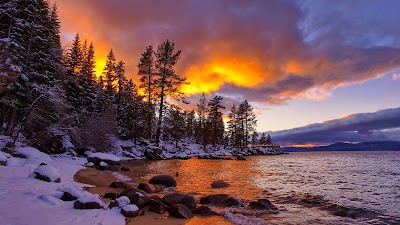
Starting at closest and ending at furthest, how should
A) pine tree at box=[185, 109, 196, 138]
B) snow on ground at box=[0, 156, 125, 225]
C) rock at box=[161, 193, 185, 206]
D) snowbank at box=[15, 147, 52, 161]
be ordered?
snow on ground at box=[0, 156, 125, 225], rock at box=[161, 193, 185, 206], snowbank at box=[15, 147, 52, 161], pine tree at box=[185, 109, 196, 138]

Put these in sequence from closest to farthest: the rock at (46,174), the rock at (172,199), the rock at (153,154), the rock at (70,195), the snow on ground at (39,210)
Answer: the snow on ground at (39,210)
the rock at (70,195)
the rock at (172,199)
the rock at (46,174)
the rock at (153,154)

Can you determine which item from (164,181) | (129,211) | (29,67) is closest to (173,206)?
(129,211)

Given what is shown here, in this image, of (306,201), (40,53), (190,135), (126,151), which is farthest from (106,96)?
(190,135)

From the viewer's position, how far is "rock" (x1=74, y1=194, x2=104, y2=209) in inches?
334

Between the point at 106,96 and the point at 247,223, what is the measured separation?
149 feet

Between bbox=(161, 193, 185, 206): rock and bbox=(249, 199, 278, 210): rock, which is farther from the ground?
bbox=(161, 193, 185, 206): rock

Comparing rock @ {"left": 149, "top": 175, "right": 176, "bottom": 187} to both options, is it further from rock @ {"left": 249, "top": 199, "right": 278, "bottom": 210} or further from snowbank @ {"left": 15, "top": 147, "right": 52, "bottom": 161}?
snowbank @ {"left": 15, "top": 147, "right": 52, "bottom": 161}

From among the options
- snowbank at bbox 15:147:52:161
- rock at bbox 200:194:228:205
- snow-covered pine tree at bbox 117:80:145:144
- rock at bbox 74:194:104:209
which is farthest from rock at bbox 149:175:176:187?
snow-covered pine tree at bbox 117:80:145:144

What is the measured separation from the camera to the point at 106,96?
50.2 m

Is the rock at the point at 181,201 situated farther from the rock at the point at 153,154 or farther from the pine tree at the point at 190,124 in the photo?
the pine tree at the point at 190,124

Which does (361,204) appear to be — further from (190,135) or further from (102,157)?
(190,135)

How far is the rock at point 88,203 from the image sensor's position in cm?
849

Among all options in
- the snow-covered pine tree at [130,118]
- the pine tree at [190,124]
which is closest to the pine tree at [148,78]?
the snow-covered pine tree at [130,118]

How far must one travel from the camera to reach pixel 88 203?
862cm
